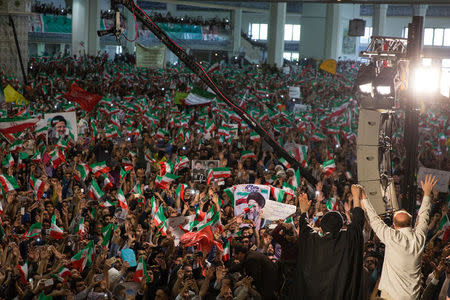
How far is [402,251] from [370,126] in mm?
2479

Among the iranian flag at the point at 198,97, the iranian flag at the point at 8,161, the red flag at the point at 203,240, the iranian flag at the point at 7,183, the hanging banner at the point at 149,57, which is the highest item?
A: the hanging banner at the point at 149,57

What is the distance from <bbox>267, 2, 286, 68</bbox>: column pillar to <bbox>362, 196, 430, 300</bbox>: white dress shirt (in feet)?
135

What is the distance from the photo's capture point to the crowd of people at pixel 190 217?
22.3ft

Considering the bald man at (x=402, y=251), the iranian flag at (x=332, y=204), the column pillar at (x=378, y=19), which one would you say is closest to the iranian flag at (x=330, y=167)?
the iranian flag at (x=332, y=204)

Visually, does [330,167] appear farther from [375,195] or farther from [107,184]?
[375,195]

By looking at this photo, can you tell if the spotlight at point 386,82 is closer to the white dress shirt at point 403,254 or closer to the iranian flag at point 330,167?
the white dress shirt at point 403,254

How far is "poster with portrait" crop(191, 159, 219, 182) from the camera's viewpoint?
14.7 meters

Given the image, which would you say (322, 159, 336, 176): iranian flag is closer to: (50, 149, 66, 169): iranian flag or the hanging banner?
(50, 149, 66, 169): iranian flag

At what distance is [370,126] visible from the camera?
337 inches

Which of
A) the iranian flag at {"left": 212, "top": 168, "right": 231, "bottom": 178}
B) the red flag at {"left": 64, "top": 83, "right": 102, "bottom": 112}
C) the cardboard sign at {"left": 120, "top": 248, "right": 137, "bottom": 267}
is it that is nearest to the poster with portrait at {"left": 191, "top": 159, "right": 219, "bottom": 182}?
the iranian flag at {"left": 212, "top": 168, "right": 231, "bottom": 178}

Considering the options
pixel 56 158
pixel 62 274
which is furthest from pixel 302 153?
pixel 62 274

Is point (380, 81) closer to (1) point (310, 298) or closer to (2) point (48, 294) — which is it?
(1) point (310, 298)

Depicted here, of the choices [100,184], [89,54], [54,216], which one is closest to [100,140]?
[100,184]

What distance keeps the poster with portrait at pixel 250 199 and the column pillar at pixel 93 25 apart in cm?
3585
